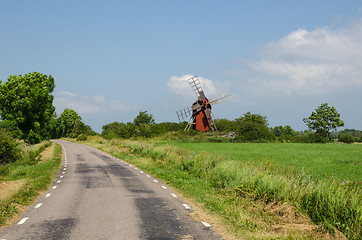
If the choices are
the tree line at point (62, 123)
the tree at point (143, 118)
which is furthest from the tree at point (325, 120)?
the tree at point (143, 118)

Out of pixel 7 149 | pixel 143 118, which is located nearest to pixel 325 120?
pixel 143 118

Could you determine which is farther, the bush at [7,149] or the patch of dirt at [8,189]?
the bush at [7,149]

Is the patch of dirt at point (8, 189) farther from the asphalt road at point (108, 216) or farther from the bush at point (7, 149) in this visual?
the bush at point (7, 149)

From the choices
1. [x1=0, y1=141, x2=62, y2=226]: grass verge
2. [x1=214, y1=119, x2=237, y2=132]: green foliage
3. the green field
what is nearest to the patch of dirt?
[x1=0, y1=141, x2=62, y2=226]: grass verge

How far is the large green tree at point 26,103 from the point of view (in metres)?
44.0

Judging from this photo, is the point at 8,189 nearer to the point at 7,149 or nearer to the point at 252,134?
the point at 7,149

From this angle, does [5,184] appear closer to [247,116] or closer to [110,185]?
[110,185]

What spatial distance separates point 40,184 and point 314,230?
12594 millimetres

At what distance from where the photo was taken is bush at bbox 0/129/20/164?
21766 millimetres

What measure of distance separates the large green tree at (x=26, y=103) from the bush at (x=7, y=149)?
68.9ft

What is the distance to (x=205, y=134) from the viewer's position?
71000 millimetres

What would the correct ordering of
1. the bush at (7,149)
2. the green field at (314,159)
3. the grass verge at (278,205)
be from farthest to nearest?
the bush at (7,149), the green field at (314,159), the grass verge at (278,205)

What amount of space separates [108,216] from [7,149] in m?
17.0

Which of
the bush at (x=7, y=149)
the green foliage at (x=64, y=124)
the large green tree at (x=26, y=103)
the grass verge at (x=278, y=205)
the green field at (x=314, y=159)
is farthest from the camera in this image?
the green foliage at (x=64, y=124)
